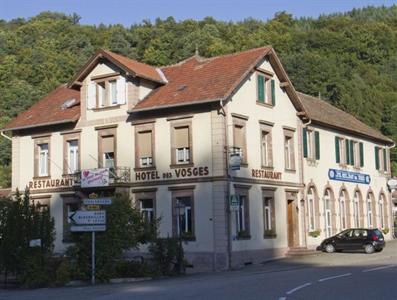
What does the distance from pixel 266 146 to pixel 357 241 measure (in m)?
6.98

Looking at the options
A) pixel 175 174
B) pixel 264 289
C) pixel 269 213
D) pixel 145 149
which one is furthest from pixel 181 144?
pixel 264 289

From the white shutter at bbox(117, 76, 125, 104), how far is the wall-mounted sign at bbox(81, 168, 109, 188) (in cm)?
359

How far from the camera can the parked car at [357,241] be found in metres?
36.0

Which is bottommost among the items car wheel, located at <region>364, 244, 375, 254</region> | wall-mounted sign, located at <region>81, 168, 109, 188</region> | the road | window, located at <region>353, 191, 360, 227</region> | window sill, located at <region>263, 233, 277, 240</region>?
the road

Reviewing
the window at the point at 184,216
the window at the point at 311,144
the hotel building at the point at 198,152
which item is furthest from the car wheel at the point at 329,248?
the window at the point at 184,216

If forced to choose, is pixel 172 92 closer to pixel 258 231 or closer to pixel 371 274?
pixel 258 231

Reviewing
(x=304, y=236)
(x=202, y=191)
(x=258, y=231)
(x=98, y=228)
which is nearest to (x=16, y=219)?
(x=98, y=228)

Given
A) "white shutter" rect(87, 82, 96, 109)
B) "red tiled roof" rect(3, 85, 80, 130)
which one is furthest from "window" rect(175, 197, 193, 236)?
"red tiled roof" rect(3, 85, 80, 130)

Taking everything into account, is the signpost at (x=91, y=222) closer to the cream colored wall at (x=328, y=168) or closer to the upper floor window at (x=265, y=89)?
the upper floor window at (x=265, y=89)

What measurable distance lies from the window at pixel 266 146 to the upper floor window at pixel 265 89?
133cm

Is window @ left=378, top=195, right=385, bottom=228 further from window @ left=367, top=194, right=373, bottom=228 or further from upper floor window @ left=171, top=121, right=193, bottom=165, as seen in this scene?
upper floor window @ left=171, top=121, right=193, bottom=165

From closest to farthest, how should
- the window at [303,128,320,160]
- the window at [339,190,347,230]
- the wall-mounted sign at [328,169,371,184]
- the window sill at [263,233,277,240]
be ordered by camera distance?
the window sill at [263,233,277,240], the window at [303,128,320,160], the wall-mounted sign at [328,169,371,184], the window at [339,190,347,230]

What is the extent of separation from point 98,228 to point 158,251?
3.62 m

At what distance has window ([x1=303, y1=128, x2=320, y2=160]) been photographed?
38338mm
